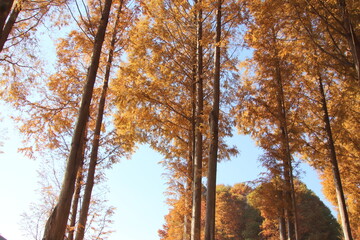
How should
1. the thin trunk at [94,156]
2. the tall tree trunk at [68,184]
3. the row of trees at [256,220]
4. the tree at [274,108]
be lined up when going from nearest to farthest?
1. the tall tree trunk at [68,184]
2. the thin trunk at [94,156]
3. the tree at [274,108]
4. the row of trees at [256,220]

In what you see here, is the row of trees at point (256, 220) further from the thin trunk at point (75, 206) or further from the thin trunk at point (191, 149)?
the thin trunk at point (75, 206)

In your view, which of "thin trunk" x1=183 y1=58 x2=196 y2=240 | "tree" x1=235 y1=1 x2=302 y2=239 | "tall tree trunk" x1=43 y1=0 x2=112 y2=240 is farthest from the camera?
"tree" x1=235 y1=1 x2=302 y2=239

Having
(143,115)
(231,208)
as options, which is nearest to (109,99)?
(143,115)

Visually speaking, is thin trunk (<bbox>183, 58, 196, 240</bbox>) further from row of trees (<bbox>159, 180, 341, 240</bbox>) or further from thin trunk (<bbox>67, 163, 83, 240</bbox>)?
row of trees (<bbox>159, 180, 341, 240</bbox>)

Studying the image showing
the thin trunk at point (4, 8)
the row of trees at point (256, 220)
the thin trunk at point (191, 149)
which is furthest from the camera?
the row of trees at point (256, 220)

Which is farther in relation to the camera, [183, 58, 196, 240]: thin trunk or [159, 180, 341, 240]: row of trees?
[159, 180, 341, 240]: row of trees

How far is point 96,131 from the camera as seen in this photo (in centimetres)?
662

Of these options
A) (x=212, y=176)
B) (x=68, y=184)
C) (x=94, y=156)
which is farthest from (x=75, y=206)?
(x=68, y=184)

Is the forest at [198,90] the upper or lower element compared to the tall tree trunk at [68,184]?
upper

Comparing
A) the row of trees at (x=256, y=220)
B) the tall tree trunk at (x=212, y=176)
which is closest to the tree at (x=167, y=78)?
the tall tree trunk at (x=212, y=176)

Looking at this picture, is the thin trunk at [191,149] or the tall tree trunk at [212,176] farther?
the thin trunk at [191,149]

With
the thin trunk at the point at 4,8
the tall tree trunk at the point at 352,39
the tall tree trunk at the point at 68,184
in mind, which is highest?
the tall tree trunk at the point at 352,39

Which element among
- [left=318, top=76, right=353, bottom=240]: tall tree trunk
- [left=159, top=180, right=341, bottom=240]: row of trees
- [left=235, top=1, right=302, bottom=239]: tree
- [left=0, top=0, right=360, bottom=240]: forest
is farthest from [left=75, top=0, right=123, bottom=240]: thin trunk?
[left=159, top=180, right=341, bottom=240]: row of trees

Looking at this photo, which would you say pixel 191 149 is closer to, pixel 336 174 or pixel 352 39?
pixel 336 174
